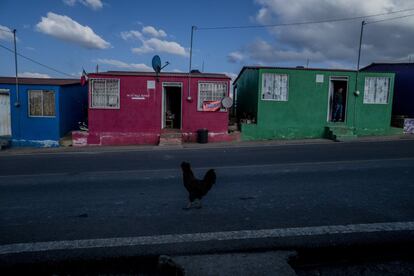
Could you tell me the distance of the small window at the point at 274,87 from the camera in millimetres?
17391

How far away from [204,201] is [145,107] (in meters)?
12.2

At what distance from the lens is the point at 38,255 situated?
3.27 meters

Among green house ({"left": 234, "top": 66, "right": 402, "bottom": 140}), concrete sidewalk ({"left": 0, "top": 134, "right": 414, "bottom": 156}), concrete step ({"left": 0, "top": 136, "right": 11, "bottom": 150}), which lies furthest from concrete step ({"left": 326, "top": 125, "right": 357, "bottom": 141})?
concrete step ({"left": 0, "top": 136, "right": 11, "bottom": 150})

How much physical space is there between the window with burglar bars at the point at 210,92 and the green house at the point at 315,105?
2.02 m

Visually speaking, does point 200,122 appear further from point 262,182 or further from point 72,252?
point 72,252

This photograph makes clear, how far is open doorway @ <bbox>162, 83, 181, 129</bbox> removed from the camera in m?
18.4

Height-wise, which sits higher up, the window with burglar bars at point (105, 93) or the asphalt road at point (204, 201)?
the window with burglar bars at point (105, 93)

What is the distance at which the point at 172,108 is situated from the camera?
19562 mm

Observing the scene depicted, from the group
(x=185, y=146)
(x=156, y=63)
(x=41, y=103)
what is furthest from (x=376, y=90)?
Answer: (x=41, y=103)

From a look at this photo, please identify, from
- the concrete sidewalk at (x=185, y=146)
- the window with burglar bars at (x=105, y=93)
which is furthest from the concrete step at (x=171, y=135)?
the window with burglar bars at (x=105, y=93)

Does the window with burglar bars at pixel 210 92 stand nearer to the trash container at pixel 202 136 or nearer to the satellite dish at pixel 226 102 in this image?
the satellite dish at pixel 226 102

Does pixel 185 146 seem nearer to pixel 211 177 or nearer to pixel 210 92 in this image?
pixel 210 92

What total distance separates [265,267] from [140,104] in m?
14.7

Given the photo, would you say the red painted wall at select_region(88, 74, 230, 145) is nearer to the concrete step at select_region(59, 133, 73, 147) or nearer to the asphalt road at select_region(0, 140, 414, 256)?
the concrete step at select_region(59, 133, 73, 147)
